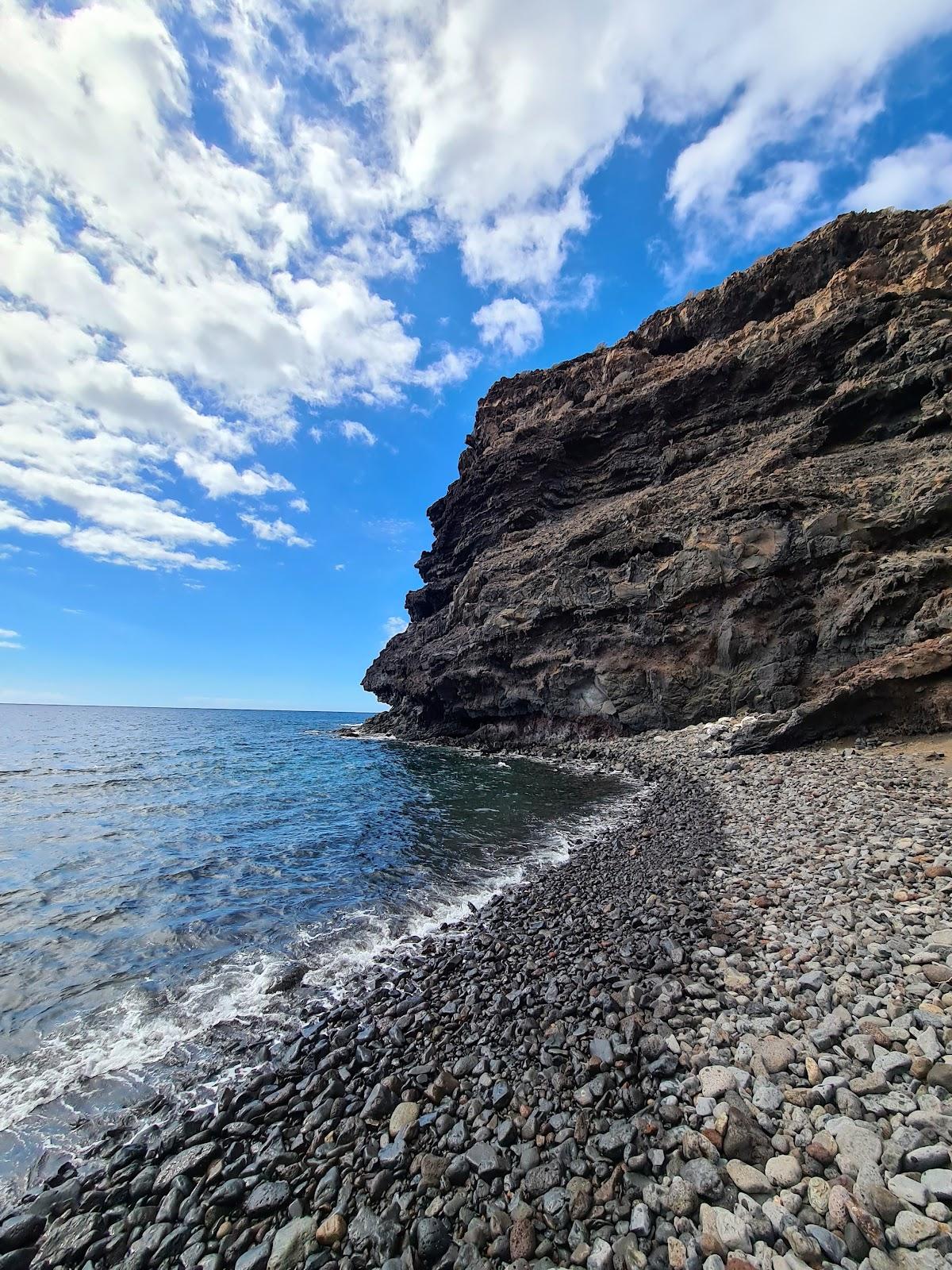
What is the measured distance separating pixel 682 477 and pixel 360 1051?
130ft

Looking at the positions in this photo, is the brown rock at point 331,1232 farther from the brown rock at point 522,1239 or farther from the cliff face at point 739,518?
the cliff face at point 739,518

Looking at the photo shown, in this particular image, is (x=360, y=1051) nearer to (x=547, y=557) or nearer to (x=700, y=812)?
(x=700, y=812)

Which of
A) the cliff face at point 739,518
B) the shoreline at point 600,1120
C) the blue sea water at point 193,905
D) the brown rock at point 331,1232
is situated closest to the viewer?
the shoreline at point 600,1120

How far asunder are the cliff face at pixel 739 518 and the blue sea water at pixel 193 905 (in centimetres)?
1113

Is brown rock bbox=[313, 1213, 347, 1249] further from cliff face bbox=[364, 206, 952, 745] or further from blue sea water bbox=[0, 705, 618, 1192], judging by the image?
cliff face bbox=[364, 206, 952, 745]

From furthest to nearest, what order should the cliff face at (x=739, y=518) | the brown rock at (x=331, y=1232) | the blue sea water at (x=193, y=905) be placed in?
the cliff face at (x=739, y=518) → the blue sea water at (x=193, y=905) → the brown rock at (x=331, y=1232)

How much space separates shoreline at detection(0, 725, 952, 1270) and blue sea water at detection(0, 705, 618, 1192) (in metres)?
1.29

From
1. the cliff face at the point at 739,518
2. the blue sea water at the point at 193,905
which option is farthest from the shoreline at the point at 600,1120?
the cliff face at the point at 739,518

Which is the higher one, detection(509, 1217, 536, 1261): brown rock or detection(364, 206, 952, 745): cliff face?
detection(364, 206, 952, 745): cliff face

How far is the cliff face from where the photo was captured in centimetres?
2258

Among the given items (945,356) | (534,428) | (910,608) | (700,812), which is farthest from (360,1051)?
(534,428)

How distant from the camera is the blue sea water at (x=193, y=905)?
20.3ft

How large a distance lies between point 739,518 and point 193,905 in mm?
31253

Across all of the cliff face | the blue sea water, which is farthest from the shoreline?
the cliff face
